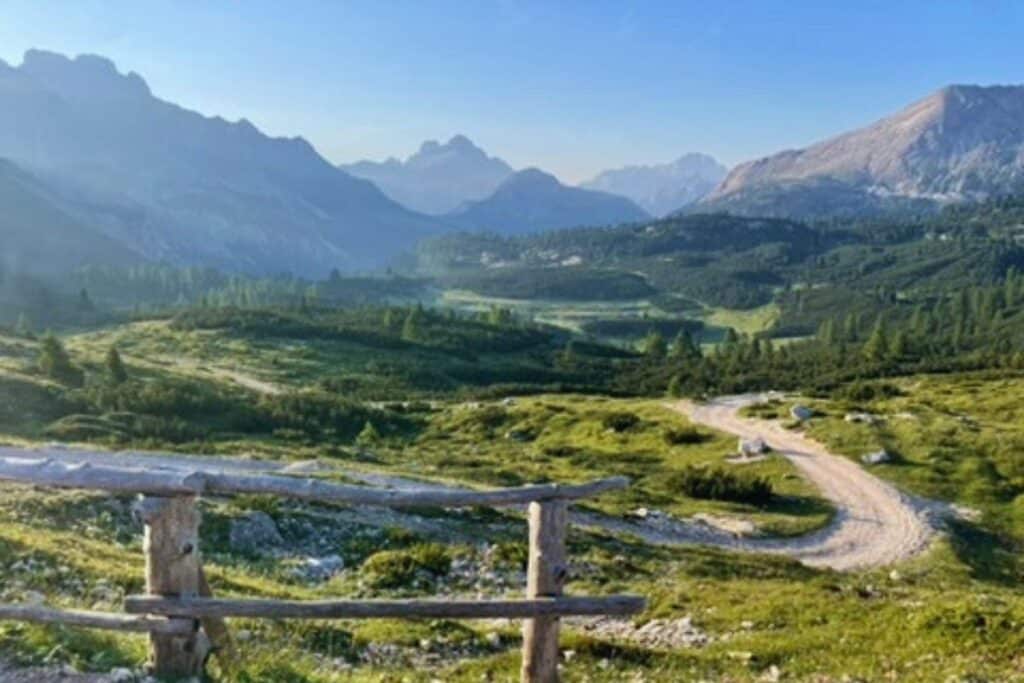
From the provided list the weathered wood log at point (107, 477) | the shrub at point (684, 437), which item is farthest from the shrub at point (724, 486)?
the weathered wood log at point (107, 477)

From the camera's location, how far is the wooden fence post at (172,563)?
11.4 m

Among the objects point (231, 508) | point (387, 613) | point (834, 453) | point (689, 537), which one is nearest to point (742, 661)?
point (387, 613)

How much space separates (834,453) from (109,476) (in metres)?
69.9

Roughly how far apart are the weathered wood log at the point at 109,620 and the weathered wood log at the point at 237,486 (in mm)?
1645

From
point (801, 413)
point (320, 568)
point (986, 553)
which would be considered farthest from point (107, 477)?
point (801, 413)

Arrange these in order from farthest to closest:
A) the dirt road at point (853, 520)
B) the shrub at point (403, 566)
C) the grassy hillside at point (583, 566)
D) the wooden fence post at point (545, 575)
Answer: the dirt road at point (853, 520), the shrub at point (403, 566), the grassy hillside at point (583, 566), the wooden fence post at point (545, 575)

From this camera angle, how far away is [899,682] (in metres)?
17.0

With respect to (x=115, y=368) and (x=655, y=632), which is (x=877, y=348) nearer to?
(x=115, y=368)

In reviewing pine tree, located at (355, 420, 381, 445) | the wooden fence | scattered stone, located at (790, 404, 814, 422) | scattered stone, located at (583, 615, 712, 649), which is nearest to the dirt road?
scattered stone, located at (790, 404, 814, 422)

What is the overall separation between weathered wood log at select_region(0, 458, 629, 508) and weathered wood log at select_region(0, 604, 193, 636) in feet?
5.40

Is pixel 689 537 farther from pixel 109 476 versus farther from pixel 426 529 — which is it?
pixel 109 476

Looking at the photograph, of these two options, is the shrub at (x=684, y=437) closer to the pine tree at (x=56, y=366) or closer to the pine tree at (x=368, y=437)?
the pine tree at (x=368, y=437)

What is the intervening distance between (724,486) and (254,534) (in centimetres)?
3690

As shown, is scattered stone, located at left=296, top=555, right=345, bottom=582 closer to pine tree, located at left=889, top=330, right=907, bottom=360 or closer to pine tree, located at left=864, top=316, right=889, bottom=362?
pine tree, located at left=864, top=316, right=889, bottom=362
